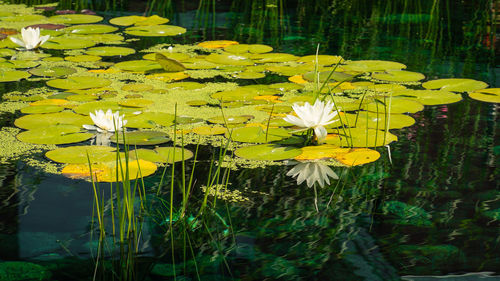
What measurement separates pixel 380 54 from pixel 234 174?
A: 2068 millimetres

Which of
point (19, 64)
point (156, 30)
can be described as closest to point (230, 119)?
point (19, 64)

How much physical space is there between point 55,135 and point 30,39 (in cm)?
176

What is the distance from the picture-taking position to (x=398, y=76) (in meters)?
3.59

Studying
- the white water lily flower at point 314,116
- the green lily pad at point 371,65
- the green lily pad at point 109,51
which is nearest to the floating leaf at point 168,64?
the green lily pad at point 109,51

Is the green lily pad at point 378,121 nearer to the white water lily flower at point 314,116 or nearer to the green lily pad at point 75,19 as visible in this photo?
the white water lily flower at point 314,116

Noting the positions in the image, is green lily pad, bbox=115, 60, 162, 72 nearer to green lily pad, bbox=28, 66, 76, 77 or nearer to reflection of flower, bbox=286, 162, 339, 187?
green lily pad, bbox=28, 66, 76, 77

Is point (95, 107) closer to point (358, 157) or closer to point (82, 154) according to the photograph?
point (82, 154)

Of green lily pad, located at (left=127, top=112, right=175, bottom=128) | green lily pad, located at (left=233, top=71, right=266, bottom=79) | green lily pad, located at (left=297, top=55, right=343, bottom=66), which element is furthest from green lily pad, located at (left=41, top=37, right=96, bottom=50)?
green lily pad, located at (left=127, top=112, right=175, bottom=128)

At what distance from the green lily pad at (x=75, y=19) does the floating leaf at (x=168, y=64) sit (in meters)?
1.64

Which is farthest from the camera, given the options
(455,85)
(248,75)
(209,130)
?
(248,75)

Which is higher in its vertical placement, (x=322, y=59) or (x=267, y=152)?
(x=322, y=59)

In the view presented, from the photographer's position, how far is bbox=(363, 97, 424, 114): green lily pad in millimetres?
3049

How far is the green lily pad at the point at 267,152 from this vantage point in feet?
8.20

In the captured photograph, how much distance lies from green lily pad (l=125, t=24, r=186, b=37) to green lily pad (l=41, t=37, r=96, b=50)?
40 centimetres
